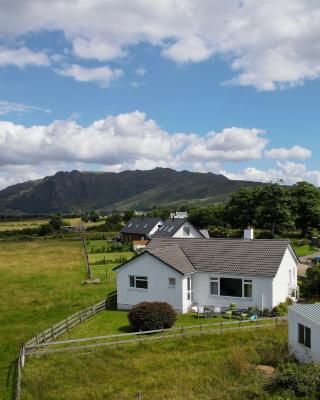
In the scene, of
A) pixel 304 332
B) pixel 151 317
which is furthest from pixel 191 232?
pixel 304 332

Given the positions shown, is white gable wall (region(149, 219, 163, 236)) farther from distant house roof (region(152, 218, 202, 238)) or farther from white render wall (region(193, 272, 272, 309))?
white render wall (region(193, 272, 272, 309))

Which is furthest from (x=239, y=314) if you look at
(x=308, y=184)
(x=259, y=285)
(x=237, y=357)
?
(x=308, y=184)

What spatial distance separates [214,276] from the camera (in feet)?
108

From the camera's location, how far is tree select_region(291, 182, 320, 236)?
8311 centimetres

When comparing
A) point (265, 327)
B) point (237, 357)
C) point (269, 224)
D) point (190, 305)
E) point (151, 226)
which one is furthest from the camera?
point (151, 226)

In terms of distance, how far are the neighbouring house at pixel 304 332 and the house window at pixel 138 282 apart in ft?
43.0

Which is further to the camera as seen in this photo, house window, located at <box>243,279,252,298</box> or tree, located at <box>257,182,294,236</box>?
tree, located at <box>257,182,294,236</box>

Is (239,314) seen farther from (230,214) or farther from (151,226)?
(230,214)

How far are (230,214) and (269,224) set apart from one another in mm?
12471

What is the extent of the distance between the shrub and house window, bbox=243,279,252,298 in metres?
6.39

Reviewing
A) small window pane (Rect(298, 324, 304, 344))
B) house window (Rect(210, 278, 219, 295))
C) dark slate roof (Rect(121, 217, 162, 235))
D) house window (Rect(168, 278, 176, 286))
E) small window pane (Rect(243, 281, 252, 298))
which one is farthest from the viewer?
dark slate roof (Rect(121, 217, 162, 235))

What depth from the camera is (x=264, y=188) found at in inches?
3445

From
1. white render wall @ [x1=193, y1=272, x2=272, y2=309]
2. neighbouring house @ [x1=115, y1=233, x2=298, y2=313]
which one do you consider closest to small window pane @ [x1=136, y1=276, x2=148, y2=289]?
neighbouring house @ [x1=115, y1=233, x2=298, y2=313]

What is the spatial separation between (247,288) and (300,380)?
14304mm
